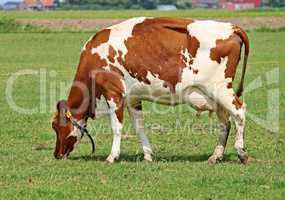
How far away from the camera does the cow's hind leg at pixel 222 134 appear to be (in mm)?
15498

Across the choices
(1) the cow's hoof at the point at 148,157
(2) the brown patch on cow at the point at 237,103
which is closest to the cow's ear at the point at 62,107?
(1) the cow's hoof at the point at 148,157

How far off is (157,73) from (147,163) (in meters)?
1.47

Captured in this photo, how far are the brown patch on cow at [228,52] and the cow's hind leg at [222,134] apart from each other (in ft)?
2.29

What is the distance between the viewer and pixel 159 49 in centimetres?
1538

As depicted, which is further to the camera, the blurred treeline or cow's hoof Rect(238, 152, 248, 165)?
the blurred treeline

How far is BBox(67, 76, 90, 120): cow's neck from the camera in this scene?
15805 millimetres

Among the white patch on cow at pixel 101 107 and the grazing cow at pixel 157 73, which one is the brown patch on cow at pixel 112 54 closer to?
the grazing cow at pixel 157 73

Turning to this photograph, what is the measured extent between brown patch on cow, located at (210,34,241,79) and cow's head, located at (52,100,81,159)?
2.62m

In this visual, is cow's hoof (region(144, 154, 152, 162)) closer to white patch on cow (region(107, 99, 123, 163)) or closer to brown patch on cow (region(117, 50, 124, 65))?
white patch on cow (region(107, 99, 123, 163))

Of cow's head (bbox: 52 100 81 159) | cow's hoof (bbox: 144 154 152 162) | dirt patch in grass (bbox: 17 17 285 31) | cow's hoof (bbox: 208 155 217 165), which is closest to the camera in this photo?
cow's hoof (bbox: 208 155 217 165)

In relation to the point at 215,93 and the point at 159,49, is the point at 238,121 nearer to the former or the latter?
the point at 215,93

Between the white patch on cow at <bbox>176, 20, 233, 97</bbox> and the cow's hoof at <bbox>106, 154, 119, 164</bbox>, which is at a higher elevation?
the white patch on cow at <bbox>176, 20, 233, 97</bbox>

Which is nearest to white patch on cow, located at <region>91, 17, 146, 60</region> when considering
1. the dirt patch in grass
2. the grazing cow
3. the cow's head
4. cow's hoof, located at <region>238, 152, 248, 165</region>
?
the grazing cow

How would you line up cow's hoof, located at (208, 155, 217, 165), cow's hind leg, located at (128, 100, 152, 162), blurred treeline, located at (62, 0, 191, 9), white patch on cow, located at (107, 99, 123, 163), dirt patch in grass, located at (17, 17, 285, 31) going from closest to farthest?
1. cow's hoof, located at (208, 155, 217, 165)
2. white patch on cow, located at (107, 99, 123, 163)
3. cow's hind leg, located at (128, 100, 152, 162)
4. dirt patch in grass, located at (17, 17, 285, 31)
5. blurred treeline, located at (62, 0, 191, 9)
